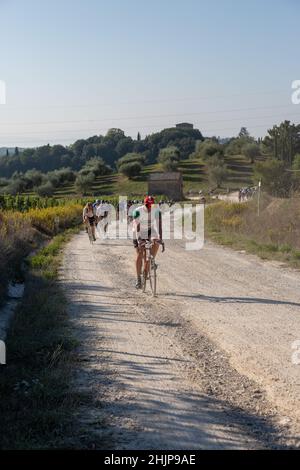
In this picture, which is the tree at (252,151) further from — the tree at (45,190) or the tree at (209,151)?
the tree at (45,190)

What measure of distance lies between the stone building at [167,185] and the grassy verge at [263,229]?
49.3 m

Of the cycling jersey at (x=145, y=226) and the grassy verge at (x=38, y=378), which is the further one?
the cycling jersey at (x=145, y=226)

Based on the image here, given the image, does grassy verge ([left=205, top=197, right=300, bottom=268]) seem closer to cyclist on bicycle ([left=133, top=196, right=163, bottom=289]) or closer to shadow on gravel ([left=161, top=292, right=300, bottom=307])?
shadow on gravel ([left=161, top=292, right=300, bottom=307])

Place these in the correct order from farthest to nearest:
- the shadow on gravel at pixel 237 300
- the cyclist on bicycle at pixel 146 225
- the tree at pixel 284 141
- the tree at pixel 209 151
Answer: the tree at pixel 209 151
the tree at pixel 284 141
the cyclist on bicycle at pixel 146 225
the shadow on gravel at pixel 237 300

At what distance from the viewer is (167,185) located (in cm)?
7994

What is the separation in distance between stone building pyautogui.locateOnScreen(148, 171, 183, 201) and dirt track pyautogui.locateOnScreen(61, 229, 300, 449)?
66230 millimetres

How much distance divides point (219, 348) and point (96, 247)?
13716mm

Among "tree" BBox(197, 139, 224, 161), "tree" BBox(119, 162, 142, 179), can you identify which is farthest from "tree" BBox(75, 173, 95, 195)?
"tree" BBox(197, 139, 224, 161)

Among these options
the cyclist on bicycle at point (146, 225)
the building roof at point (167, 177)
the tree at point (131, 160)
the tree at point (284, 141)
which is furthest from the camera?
the tree at point (131, 160)

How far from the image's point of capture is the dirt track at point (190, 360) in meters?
4.78

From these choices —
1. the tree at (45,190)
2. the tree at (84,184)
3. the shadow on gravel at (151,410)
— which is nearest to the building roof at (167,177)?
the tree at (84,184)

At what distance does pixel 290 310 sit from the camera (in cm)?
926
